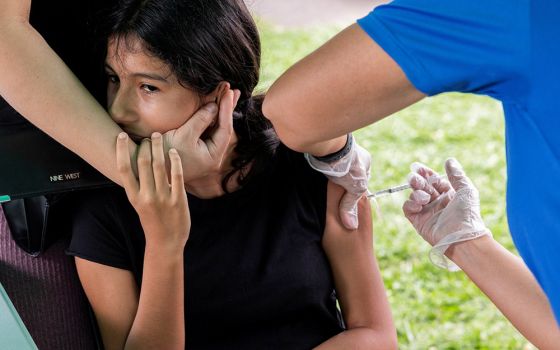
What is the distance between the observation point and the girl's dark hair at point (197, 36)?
1.62m

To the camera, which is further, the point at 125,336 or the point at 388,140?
the point at 388,140

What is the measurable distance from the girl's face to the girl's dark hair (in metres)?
0.02

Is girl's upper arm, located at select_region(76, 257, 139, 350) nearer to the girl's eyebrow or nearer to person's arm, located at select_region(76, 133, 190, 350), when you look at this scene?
person's arm, located at select_region(76, 133, 190, 350)

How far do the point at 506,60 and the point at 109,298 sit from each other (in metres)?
0.94

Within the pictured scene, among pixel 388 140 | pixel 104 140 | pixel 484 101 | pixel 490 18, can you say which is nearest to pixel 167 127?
pixel 104 140

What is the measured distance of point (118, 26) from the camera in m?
1.65

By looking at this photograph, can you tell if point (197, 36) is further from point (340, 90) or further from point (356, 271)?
point (356, 271)

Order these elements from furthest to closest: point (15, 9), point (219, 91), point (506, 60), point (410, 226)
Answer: point (410, 226), point (219, 91), point (15, 9), point (506, 60)

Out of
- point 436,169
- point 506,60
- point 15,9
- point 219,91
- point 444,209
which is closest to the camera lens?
point 506,60

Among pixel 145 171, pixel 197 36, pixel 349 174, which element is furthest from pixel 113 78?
pixel 349 174

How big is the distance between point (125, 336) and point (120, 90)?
1.63ft

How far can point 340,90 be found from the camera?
121 cm

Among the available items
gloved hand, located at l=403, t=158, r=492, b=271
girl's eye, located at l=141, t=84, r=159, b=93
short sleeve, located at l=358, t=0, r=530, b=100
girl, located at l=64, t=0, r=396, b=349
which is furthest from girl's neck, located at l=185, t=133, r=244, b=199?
short sleeve, located at l=358, t=0, r=530, b=100

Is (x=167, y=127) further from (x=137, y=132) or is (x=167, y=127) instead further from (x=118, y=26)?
(x=118, y=26)
